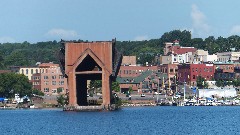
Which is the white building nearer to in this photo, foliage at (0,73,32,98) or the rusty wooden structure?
foliage at (0,73,32,98)

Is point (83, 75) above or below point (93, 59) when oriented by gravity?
below

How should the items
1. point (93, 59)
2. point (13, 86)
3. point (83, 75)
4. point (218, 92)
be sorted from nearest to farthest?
point (93, 59) < point (83, 75) < point (13, 86) < point (218, 92)

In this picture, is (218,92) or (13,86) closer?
(13,86)

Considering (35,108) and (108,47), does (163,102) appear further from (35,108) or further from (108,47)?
(108,47)

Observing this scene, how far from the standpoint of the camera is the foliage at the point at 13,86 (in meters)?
192

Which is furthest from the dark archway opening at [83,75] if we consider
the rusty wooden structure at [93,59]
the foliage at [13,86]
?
the foliage at [13,86]

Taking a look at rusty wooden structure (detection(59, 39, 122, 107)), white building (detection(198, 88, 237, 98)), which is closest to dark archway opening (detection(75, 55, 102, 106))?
rusty wooden structure (detection(59, 39, 122, 107))

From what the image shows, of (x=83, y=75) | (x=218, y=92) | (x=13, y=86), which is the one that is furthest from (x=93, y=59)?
(x=218, y=92)

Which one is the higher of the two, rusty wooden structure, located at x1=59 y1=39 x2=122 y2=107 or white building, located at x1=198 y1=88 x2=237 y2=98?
rusty wooden structure, located at x1=59 y1=39 x2=122 y2=107

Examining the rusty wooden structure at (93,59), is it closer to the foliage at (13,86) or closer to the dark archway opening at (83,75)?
the dark archway opening at (83,75)

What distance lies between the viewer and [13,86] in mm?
192750

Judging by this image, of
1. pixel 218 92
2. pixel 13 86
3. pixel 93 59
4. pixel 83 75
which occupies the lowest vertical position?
pixel 218 92

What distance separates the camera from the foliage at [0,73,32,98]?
192 metres

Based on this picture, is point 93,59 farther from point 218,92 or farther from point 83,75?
point 218,92
